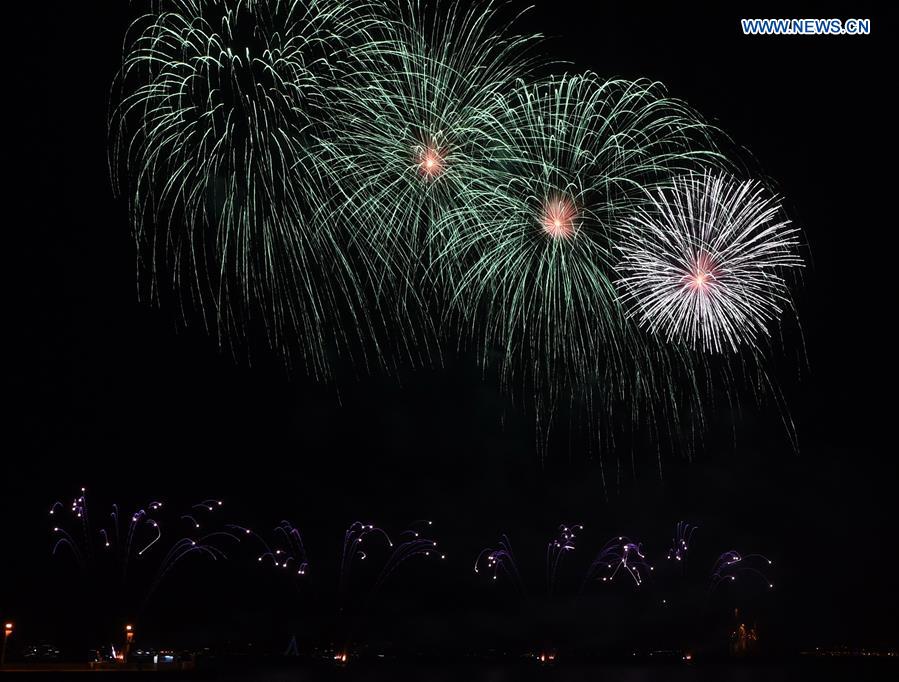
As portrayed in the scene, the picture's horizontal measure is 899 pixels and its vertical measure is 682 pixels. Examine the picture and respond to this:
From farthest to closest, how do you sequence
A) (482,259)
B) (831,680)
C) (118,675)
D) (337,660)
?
(337,660), (831,680), (118,675), (482,259)

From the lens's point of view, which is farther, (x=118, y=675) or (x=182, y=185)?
(x=118, y=675)

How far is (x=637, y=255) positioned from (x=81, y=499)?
36.2 meters

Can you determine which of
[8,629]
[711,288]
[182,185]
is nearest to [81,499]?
[8,629]

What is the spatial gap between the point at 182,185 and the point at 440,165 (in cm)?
709

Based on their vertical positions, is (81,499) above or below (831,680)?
above

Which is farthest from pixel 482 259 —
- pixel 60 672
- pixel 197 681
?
pixel 197 681

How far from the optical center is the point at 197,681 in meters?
67.9

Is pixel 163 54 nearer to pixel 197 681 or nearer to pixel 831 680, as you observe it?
pixel 197 681

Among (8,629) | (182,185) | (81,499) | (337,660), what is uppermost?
(182,185)

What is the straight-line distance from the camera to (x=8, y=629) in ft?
178

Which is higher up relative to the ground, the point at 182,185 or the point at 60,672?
the point at 182,185

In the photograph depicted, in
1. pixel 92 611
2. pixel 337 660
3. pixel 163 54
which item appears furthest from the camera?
pixel 337 660

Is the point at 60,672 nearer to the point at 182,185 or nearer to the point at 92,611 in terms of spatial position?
the point at 92,611

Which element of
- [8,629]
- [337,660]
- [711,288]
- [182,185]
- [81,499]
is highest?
[182,185]
